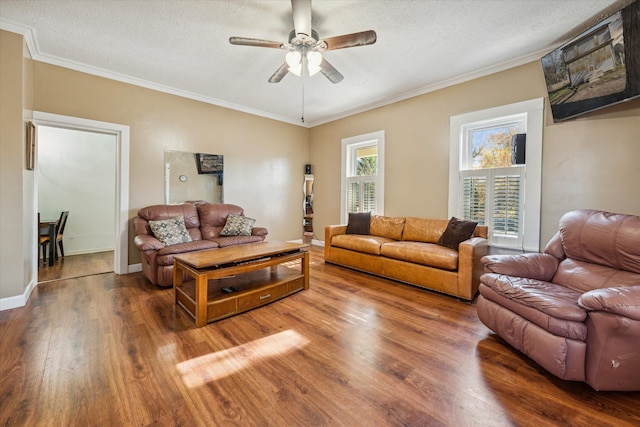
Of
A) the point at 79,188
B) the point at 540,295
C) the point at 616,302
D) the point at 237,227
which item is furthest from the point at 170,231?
the point at 616,302

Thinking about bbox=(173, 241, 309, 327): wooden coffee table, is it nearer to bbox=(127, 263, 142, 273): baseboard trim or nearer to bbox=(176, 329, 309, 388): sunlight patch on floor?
bbox=(176, 329, 309, 388): sunlight patch on floor

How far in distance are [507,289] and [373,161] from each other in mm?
3478

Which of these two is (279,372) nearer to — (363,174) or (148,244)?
(148,244)

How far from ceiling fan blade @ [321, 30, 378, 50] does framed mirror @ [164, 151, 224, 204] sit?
10.1ft

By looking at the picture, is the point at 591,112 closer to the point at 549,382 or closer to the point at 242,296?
the point at 549,382

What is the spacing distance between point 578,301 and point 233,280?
9.58 feet

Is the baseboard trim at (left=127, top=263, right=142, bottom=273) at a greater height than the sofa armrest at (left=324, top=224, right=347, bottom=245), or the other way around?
the sofa armrest at (left=324, top=224, right=347, bottom=245)

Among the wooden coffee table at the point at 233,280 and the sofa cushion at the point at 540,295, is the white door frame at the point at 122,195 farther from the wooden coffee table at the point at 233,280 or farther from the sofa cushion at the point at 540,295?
the sofa cushion at the point at 540,295

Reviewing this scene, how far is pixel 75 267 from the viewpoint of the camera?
4023 mm

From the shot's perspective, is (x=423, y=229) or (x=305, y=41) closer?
(x=305, y=41)

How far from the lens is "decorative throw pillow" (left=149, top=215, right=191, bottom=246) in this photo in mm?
3375

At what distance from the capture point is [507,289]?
187cm

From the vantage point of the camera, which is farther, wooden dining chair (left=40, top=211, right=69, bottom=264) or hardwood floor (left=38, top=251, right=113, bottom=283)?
wooden dining chair (left=40, top=211, right=69, bottom=264)

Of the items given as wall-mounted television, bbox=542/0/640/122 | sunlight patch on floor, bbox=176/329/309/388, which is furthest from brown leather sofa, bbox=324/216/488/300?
sunlight patch on floor, bbox=176/329/309/388
